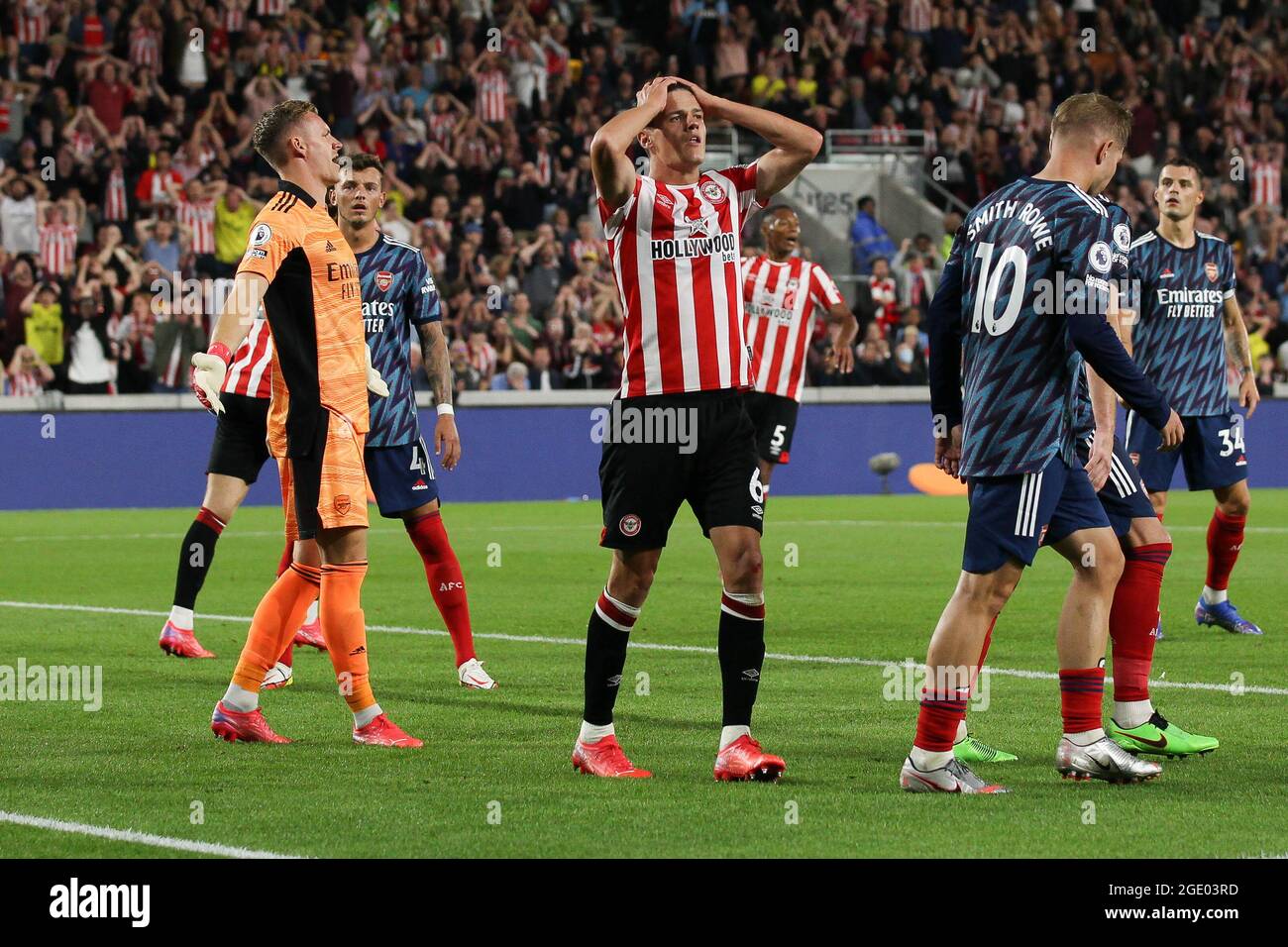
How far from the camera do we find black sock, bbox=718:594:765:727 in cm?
640

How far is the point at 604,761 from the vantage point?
6395 millimetres

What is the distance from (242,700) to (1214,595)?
582 cm

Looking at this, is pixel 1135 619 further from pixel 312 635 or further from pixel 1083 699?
pixel 312 635

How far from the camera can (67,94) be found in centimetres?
2453

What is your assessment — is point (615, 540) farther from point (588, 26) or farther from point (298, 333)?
point (588, 26)

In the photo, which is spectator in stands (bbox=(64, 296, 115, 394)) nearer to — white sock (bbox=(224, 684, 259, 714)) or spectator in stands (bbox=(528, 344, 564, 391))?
spectator in stands (bbox=(528, 344, 564, 391))

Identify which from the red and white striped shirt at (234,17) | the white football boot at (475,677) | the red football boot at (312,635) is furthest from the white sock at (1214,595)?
the red and white striped shirt at (234,17)

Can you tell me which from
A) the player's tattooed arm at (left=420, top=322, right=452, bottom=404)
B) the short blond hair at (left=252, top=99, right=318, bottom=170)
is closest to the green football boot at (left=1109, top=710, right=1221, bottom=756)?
the player's tattooed arm at (left=420, top=322, right=452, bottom=404)

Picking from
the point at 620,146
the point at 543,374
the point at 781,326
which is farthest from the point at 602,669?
the point at 543,374

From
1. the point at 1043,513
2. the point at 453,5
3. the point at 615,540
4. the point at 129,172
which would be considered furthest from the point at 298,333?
the point at 453,5

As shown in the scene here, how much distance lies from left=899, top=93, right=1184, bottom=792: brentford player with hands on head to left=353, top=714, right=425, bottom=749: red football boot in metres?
1.89

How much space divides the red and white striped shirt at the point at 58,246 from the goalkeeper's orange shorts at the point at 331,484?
16297mm
